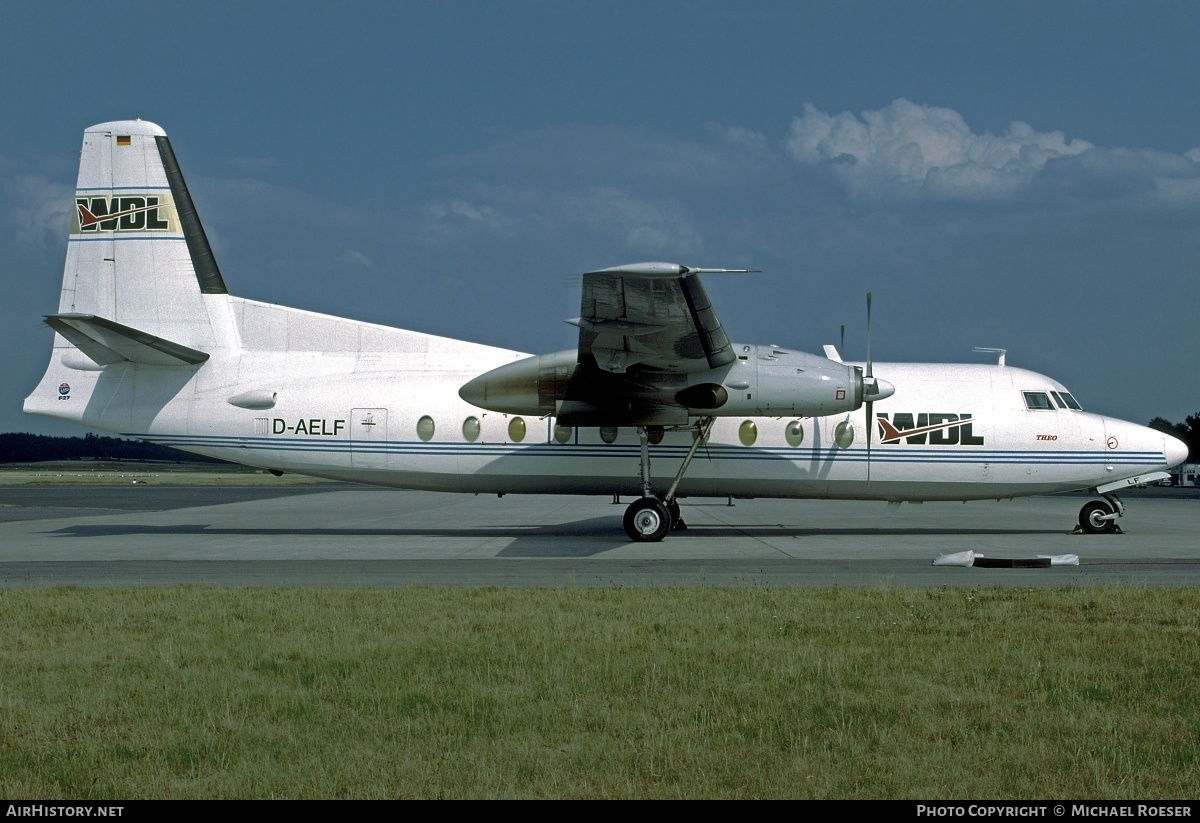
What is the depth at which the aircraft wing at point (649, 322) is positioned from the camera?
45.0ft

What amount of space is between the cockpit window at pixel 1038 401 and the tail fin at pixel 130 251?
15.1 metres

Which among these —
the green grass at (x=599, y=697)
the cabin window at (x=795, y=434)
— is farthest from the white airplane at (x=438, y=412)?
the green grass at (x=599, y=697)

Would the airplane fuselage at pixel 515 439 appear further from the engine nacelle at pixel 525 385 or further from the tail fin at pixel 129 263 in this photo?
the engine nacelle at pixel 525 385

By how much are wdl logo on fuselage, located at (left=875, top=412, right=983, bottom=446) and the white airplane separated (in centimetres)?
4

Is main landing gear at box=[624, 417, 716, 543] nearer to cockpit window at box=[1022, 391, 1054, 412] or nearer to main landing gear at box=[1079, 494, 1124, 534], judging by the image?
cockpit window at box=[1022, 391, 1054, 412]

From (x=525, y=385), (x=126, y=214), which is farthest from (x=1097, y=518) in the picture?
(x=126, y=214)

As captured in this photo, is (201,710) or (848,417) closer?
(201,710)

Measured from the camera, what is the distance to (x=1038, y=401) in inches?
757

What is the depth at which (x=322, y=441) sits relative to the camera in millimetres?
18422

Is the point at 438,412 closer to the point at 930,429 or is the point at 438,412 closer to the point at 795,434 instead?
the point at 795,434
